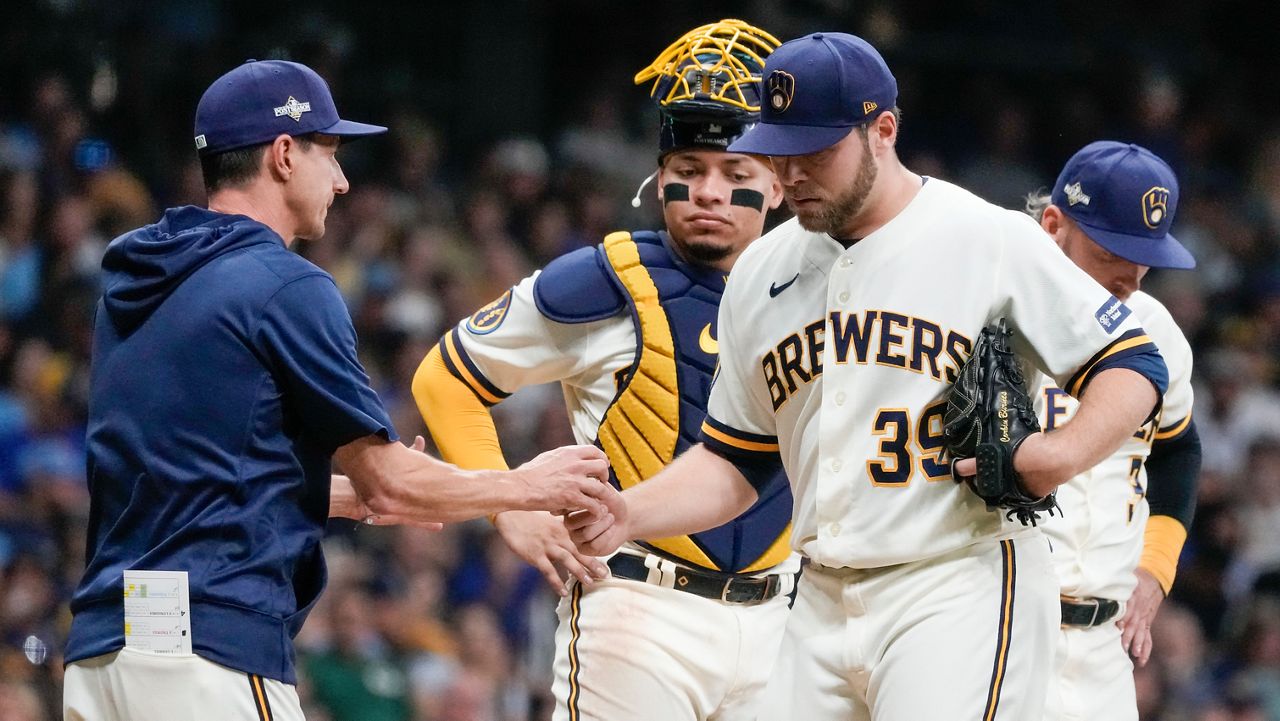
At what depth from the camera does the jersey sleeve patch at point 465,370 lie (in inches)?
200

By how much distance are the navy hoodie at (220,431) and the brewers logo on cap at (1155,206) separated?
243 centimetres

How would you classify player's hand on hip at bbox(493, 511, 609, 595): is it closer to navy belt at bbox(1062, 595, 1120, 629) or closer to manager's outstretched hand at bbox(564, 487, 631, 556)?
manager's outstretched hand at bbox(564, 487, 631, 556)

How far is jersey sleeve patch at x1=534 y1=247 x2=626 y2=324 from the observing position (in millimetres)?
4891

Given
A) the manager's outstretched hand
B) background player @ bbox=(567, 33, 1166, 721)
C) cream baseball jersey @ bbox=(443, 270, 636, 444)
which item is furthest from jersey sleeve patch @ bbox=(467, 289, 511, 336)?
background player @ bbox=(567, 33, 1166, 721)

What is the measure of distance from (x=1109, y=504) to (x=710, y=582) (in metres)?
1.27

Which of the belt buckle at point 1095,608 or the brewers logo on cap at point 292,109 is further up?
the brewers logo on cap at point 292,109

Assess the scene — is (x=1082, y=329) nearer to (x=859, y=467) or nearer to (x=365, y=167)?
(x=859, y=467)

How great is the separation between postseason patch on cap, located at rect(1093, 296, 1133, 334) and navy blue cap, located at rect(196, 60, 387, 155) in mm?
1870

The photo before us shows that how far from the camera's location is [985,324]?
3.88 m

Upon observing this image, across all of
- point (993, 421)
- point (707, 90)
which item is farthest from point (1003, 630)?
point (707, 90)

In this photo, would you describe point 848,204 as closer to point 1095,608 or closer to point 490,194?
point 1095,608

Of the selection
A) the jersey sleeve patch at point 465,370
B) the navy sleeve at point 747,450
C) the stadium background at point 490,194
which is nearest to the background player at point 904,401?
the navy sleeve at point 747,450

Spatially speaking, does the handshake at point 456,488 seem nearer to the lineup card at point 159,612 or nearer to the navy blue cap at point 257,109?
the lineup card at point 159,612

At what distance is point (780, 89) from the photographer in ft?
12.9
